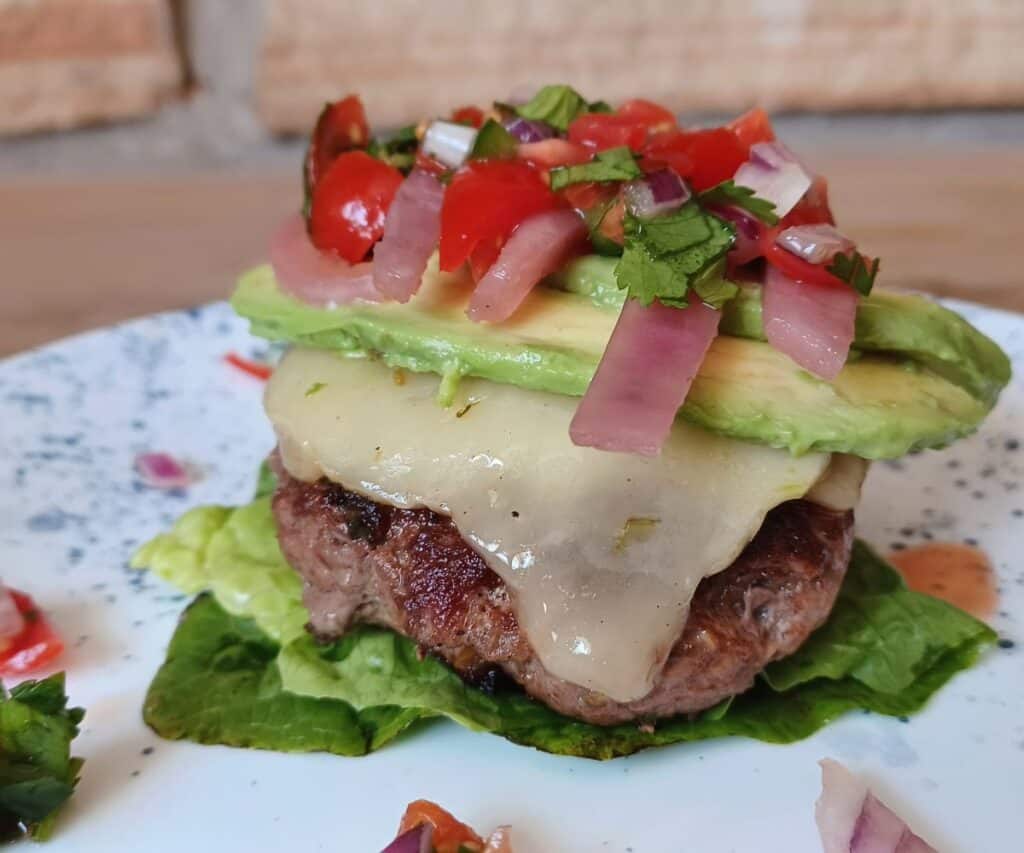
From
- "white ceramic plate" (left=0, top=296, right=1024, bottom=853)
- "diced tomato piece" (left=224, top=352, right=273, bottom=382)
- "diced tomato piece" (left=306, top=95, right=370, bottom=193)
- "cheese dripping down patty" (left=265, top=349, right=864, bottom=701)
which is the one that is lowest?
"diced tomato piece" (left=224, top=352, right=273, bottom=382)

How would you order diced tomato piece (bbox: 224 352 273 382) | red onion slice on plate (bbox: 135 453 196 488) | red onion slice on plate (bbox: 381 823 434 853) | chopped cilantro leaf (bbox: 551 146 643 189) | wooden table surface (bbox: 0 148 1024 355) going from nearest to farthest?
red onion slice on plate (bbox: 381 823 434 853)
chopped cilantro leaf (bbox: 551 146 643 189)
red onion slice on plate (bbox: 135 453 196 488)
diced tomato piece (bbox: 224 352 273 382)
wooden table surface (bbox: 0 148 1024 355)

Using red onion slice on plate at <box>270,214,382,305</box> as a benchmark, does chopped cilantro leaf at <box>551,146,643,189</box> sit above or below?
above

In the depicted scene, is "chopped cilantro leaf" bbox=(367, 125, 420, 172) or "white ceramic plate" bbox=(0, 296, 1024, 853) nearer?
"white ceramic plate" bbox=(0, 296, 1024, 853)

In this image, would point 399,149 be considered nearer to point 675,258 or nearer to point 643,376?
point 675,258

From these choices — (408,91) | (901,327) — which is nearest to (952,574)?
(901,327)

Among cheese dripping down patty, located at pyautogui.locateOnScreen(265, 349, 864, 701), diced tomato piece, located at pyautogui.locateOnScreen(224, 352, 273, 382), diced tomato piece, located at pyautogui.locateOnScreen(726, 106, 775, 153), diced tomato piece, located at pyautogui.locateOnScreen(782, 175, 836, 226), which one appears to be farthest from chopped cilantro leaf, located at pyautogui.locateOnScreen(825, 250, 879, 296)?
diced tomato piece, located at pyautogui.locateOnScreen(224, 352, 273, 382)

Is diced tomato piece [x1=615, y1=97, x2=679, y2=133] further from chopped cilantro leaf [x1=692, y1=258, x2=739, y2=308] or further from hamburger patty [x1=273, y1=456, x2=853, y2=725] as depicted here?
hamburger patty [x1=273, y1=456, x2=853, y2=725]

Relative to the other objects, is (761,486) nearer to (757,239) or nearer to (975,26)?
(757,239)
